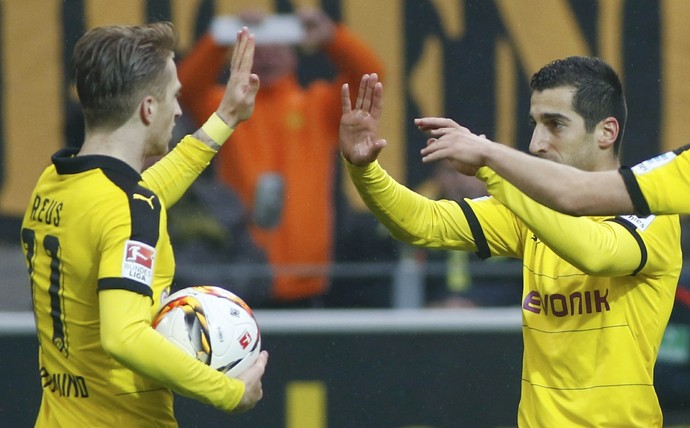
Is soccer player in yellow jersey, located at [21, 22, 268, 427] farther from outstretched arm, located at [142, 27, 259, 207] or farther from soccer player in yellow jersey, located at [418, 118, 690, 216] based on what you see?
soccer player in yellow jersey, located at [418, 118, 690, 216]

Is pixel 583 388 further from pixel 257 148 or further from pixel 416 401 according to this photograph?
pixel 257 148

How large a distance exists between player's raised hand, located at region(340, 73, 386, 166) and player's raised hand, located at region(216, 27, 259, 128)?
29 centimetres

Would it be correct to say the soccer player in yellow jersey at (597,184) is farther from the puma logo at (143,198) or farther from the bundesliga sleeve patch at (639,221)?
the puma logo at (143,198)

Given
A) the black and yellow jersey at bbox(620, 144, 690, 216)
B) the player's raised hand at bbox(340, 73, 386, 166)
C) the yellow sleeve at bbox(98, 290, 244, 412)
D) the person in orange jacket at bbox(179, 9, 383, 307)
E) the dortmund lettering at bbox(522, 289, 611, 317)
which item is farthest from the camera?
the person in orange jacket at bbox(179, 9, 383, 307)

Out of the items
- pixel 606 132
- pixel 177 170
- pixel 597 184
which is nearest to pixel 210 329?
pixel 177 170

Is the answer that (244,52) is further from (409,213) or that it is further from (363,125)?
(409,213)

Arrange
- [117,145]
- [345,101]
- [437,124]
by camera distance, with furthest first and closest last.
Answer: [345,101]
[437,124]
[117,145]

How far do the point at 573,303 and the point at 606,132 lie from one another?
54 cm

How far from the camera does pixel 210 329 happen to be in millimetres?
3115

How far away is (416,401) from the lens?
5070 mm

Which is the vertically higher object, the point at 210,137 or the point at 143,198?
the point at 210,137

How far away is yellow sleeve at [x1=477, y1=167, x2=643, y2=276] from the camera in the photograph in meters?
3.10

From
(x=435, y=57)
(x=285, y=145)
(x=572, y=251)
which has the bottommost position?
(x=572, y=251)

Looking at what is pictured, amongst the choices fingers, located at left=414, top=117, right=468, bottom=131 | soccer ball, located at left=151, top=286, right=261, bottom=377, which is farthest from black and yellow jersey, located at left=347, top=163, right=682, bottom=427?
soccer ball, located at left=151, top=286, right=261, bottom=377
